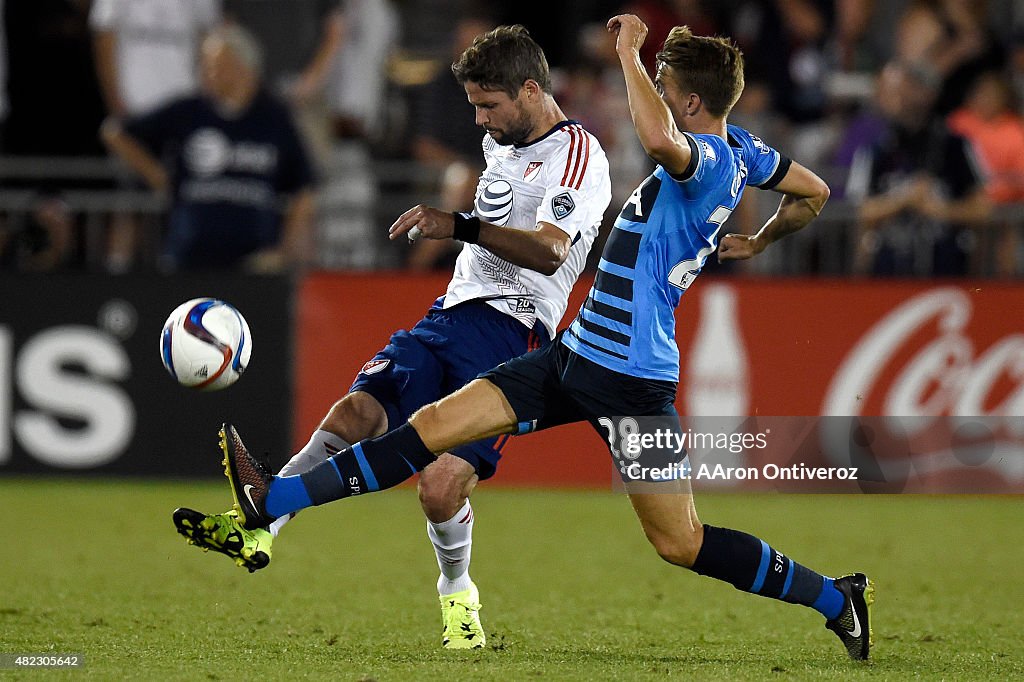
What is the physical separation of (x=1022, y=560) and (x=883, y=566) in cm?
89

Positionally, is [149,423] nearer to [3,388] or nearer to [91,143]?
[3,388]

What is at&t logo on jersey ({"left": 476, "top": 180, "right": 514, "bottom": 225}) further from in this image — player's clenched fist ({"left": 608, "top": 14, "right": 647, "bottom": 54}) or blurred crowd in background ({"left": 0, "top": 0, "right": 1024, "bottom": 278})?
blurred crowd in background ({"left": 0, "top": 0, "right": 1024, "bottom": 278})

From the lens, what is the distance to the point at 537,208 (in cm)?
617

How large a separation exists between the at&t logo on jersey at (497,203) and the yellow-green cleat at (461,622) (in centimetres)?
152

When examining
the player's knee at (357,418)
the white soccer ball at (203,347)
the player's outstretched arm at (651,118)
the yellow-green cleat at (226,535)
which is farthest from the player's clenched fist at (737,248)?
the yellow-green cleat at (226,535)

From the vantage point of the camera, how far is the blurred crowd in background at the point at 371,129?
36.6 feet

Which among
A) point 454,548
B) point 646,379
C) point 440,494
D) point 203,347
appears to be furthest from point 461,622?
point 203,347

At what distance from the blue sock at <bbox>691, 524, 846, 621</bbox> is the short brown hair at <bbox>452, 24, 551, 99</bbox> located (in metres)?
1.91

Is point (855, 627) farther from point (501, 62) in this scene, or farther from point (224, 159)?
point (224, 159)

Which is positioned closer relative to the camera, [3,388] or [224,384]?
[224,384]

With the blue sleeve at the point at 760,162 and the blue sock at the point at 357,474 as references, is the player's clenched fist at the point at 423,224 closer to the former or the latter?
the blue sock at the point at 357,474

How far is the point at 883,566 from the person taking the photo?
8484 mm

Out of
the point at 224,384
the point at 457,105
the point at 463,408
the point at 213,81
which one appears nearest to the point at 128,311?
the point at 213,81

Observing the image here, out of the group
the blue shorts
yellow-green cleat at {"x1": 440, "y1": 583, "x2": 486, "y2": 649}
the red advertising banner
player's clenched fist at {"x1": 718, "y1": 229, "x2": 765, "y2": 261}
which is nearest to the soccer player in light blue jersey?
player's clenched fist at {"x1": 718, "y1": 229, "x2": 765, "y2": 261}
